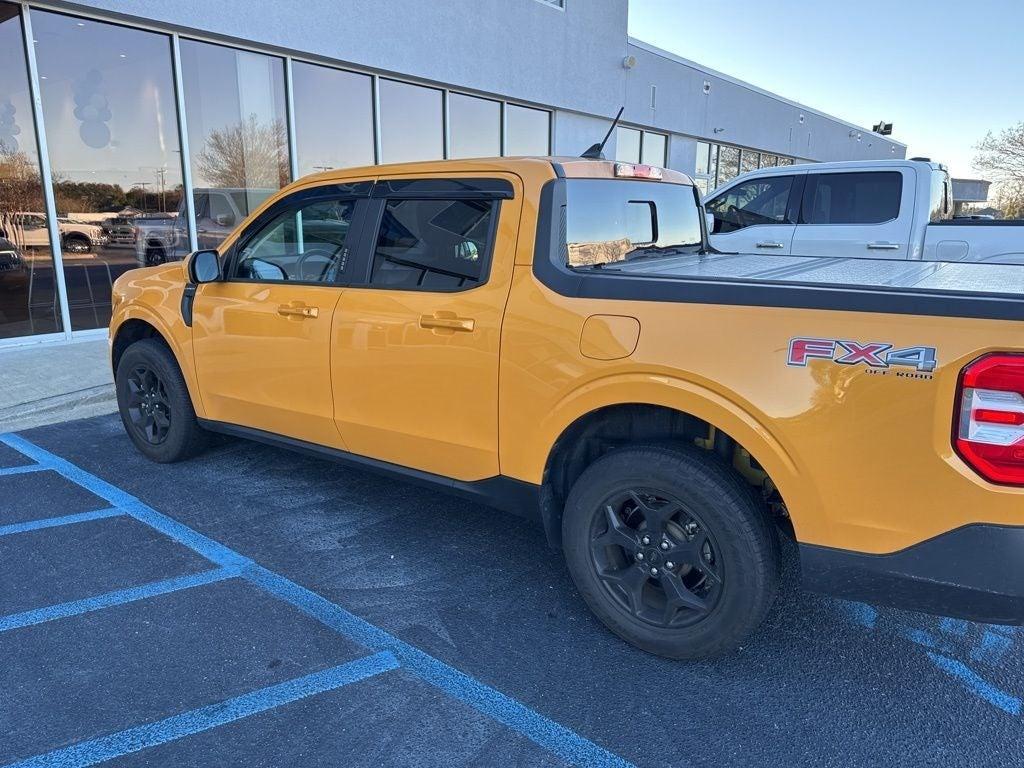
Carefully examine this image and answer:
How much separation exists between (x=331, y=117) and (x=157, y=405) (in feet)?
21.7

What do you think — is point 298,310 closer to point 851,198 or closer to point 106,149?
point 851,198

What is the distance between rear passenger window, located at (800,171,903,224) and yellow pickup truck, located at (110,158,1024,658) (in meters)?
4.20

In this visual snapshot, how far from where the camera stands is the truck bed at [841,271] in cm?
249

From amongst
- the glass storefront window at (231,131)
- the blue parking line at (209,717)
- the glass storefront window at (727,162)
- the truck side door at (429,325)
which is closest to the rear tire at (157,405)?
the truck side door at (429,325)

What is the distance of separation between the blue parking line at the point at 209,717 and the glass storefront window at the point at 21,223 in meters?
7.05

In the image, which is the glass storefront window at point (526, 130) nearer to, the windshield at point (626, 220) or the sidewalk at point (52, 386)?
the sidewalk at point (52, 386)

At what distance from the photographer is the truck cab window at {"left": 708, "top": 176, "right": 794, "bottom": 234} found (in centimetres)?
808

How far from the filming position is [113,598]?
3162 millimetres

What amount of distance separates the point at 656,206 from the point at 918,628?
227 centimetres

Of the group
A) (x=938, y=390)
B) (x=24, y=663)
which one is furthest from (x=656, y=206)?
(x=24, y=663)

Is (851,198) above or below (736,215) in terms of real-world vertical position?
above

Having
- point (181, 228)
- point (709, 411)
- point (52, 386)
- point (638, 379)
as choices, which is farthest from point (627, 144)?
point (709, 411)

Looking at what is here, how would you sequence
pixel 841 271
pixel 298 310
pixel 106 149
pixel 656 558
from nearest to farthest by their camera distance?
1. pixel 656 558
2. pixel 841 271
3. pixel 298 310
4. pixel 106 149

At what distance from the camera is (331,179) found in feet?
12.6
